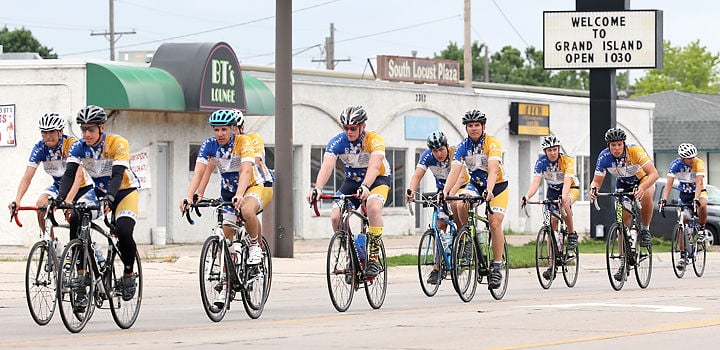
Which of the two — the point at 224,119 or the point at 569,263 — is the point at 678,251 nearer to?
the point at 569,263

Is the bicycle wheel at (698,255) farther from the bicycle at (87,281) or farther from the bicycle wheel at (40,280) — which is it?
the bicycle wheel at (40,280)

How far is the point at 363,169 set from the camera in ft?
50.9

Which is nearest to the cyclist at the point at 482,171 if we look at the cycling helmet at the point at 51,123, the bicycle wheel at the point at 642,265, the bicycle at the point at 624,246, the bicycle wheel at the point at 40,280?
the bicycle at the point at 624,246

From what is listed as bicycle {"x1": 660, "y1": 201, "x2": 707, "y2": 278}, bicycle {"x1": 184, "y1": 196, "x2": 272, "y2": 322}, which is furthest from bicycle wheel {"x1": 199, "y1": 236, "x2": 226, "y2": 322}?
bicycle {"x1": 660, "y1": 201, "x2": 707, "y2": 278}

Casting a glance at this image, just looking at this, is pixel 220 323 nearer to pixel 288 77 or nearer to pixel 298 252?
pixel 288 77

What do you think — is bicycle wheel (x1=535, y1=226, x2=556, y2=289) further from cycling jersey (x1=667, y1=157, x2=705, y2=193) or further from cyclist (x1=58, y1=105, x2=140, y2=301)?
cyclist (x1=58, y1=105, x2=140, y2=301)

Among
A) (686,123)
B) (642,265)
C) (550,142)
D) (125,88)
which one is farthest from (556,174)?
(686,123)

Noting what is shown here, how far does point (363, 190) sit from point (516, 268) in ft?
32.2

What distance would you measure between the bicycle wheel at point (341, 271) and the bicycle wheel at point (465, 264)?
1.63 m

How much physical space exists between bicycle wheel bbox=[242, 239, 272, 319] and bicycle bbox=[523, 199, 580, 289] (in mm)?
5356

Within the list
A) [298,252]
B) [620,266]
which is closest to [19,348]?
[620,266]

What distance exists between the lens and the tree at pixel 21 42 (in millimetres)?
82062

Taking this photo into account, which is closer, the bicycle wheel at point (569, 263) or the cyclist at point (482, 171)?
the cyclist at point (482, 171)

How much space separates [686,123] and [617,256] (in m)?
42.6
